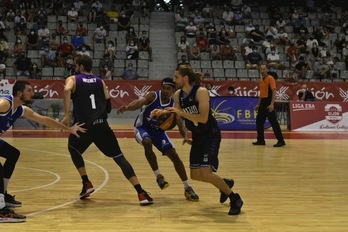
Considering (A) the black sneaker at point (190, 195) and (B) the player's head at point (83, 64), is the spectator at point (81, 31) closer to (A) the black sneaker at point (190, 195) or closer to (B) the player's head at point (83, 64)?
(B) the player's head at point (83, 64)

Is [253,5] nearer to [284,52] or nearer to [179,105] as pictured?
[284,52]

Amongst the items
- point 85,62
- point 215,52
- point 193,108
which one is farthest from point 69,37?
point 193,108

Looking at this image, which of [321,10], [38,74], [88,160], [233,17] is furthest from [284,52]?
[88,160]

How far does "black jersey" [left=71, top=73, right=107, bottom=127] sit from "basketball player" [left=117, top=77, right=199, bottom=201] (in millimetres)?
468

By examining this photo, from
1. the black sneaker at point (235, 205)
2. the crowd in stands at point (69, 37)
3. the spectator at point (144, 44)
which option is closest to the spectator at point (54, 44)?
the crowd in stands at point (69, 37)

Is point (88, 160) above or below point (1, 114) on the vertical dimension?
below

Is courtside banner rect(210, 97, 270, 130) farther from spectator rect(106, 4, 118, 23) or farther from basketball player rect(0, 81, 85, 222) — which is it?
→ basketball player rect(0, 81, 85, 222)

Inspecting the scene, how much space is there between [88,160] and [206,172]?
4.54 metres

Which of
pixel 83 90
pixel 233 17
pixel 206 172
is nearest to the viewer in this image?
pixel 206 172

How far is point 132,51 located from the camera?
2075 cm

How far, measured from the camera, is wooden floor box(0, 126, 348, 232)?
520cm

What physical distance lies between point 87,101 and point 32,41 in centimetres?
1572

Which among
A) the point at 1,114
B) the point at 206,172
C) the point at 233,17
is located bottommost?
the point at 206,172

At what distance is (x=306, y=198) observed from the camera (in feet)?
21.2
